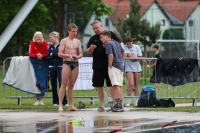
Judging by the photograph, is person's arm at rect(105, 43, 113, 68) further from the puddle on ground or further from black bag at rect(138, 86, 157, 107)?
the puddle on ground

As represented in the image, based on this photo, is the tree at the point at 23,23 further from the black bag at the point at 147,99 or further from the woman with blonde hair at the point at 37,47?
the black bag at the point at 147,99

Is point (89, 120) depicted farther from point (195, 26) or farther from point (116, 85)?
point (195, 26)

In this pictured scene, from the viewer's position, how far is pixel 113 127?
38.4 feet

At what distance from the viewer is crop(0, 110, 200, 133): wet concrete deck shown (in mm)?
11531

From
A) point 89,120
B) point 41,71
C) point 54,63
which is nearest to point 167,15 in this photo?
point 41,71

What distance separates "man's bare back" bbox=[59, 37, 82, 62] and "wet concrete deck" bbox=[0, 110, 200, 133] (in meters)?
1.23

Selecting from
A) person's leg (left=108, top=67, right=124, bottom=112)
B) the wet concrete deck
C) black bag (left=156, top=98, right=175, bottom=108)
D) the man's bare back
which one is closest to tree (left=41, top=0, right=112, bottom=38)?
black bag (left=156, top=98, right=175, bottom=108)

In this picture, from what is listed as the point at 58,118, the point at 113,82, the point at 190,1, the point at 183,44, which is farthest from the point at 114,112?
the point at 190,1

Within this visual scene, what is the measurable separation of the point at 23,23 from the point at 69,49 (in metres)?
39.8

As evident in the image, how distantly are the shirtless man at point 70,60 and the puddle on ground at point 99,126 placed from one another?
2.74m

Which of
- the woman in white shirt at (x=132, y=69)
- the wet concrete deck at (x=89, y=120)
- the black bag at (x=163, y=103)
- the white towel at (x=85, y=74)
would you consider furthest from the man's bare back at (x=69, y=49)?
the black bag at (x=163, y=103)

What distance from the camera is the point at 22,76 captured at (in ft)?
58.2

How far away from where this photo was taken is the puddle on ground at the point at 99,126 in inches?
444

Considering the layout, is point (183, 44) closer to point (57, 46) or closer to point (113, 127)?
point (57, 46)
